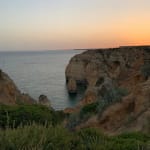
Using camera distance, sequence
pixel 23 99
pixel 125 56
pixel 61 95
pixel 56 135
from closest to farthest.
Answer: pixel 56 135
pixel 23 99
pixel 61 95
pixel 125 56

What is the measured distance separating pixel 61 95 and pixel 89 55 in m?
19.0

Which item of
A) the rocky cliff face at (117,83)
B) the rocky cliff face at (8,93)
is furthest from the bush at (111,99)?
the rocky cliff face at (8,93)

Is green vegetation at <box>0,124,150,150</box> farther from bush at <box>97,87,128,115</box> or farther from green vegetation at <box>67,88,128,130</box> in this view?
bush at <box>97,87,128,115</box>

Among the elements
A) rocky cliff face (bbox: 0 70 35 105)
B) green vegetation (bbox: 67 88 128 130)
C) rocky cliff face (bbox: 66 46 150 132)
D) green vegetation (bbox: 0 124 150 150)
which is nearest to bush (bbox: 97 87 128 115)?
green vegetation (bbox: 67 88 128 130)

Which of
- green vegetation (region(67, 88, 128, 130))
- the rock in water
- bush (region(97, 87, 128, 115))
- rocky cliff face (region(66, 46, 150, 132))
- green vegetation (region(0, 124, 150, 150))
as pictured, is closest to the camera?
green vegetation (region(0, 124, 150, 150))

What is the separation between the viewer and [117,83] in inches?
1641

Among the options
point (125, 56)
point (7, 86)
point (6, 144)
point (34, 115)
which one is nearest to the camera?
point (6, 144)

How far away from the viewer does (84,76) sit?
78938 mm

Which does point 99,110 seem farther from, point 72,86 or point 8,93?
point 72,86

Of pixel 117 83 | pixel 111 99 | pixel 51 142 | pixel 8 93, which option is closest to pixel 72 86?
pixel 117 83

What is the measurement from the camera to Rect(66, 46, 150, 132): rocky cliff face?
50.7 ft

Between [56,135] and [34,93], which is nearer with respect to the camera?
[56,135]

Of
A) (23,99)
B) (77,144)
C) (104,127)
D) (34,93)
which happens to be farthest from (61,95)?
(77,144)

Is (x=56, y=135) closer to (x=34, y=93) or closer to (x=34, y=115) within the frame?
(x=34, y=115)
